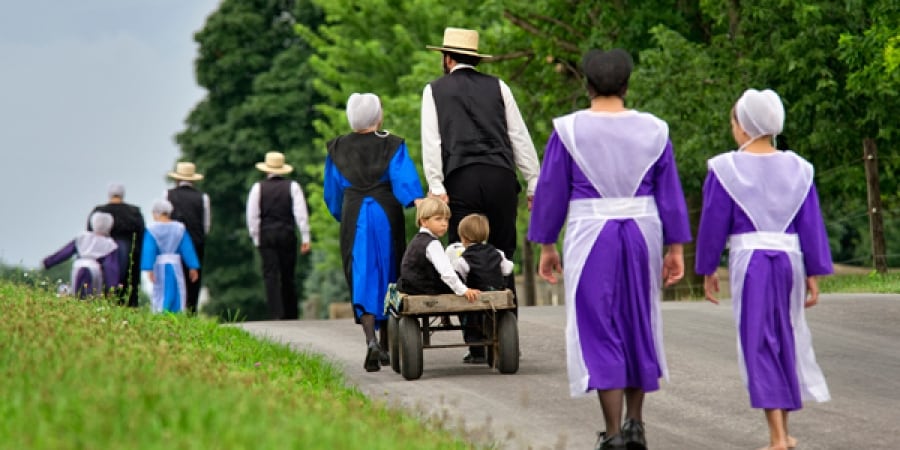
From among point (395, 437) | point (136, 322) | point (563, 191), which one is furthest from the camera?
point (136, 322)

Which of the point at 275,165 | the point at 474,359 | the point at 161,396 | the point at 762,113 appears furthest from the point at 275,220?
the point at 161,396

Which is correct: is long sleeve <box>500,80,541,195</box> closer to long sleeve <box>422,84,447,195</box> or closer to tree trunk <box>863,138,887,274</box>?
long sleeve <box>422,84,447,195</box>

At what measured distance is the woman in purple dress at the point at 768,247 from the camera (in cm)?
837

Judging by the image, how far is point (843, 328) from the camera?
14836mm

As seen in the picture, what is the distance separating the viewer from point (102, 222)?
20.7 m

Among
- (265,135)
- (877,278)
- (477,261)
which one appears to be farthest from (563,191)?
(265,135)

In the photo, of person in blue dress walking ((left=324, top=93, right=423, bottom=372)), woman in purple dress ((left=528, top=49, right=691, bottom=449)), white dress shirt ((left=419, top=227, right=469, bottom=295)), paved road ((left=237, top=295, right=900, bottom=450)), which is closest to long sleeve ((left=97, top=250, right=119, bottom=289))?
paved road ((left=237, top=295, right=900, bottom=450))

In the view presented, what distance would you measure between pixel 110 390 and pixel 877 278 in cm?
1734

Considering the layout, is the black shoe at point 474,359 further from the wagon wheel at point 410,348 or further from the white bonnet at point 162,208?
the white bonnet at point 162,208

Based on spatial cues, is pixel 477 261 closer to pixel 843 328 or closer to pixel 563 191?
pixel 563 191

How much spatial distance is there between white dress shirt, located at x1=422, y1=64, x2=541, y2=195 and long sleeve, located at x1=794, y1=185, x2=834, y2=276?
3.58 m

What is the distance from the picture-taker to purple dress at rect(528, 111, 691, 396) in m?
8.20

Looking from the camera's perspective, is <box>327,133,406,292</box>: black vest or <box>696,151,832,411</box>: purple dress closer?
<box>696,151,832,411</box>: purple dress

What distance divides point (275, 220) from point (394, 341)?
9101 millimetres
